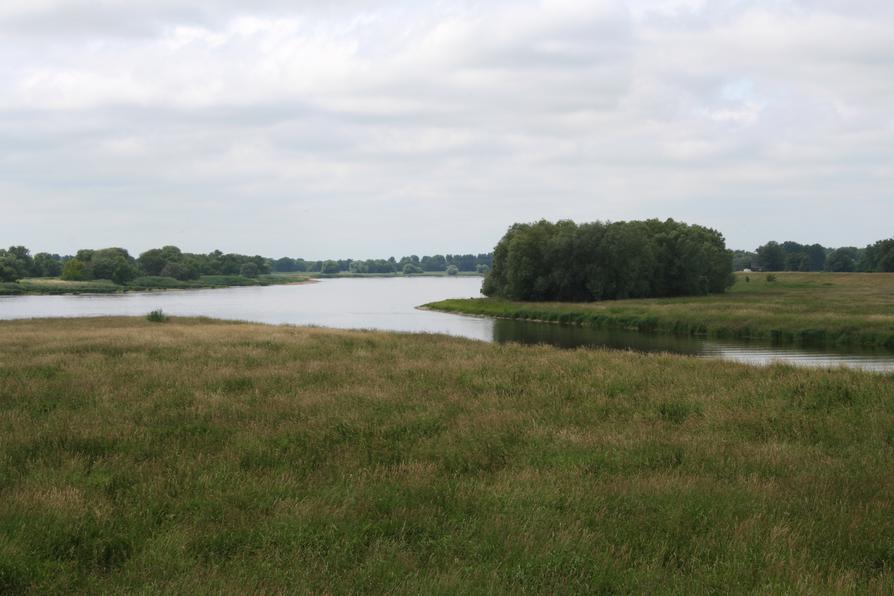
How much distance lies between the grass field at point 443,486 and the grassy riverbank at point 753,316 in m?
33.2

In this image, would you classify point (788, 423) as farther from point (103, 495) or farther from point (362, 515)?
point (103, 495)

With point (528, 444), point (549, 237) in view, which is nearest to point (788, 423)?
point (528, 444)

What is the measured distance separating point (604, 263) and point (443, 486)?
249ft

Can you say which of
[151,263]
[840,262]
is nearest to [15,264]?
[151,263]

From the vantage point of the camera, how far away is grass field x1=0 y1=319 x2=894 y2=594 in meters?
6.03

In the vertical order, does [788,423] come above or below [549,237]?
below

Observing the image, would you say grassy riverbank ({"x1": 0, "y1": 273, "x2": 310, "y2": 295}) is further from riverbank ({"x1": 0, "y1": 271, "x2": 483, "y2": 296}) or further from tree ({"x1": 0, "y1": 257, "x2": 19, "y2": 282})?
tree ({"x1": 0, "y1": 257, "x2": 19, "y2": 282})

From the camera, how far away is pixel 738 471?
355 inches

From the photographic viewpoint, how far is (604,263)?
81.7 meters

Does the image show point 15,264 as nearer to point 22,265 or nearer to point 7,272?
point 22,265

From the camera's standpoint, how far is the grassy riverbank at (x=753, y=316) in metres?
45.5

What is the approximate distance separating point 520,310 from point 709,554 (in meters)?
67.5

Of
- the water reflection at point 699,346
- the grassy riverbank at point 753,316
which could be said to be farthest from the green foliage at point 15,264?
the water reflection at point 699,346

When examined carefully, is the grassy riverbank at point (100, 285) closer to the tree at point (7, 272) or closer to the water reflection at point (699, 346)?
the tree at point (7, 272)
